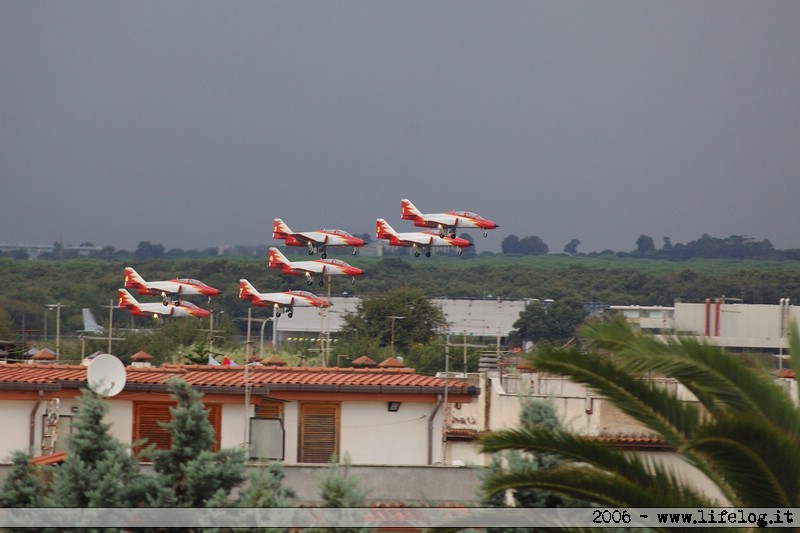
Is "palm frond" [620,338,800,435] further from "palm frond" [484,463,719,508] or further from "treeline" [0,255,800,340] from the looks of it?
"treeline" [0,255,800,340]

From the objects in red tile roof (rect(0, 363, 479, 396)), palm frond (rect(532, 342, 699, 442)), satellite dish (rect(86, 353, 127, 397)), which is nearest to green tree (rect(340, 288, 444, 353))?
red tile roof (rect(0, 363, 479, 396))

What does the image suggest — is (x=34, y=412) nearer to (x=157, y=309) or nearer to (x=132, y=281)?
(x=157, y=309)

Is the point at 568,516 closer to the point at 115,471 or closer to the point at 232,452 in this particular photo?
the point at 232,452

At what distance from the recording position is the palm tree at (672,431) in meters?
10.1

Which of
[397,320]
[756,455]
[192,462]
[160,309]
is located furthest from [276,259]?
[756,455]

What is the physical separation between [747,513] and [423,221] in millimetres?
73091

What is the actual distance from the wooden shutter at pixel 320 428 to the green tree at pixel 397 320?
249 ft

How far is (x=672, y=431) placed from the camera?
1086 centimetres

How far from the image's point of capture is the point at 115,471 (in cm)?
1148

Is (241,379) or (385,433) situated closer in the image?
(241,379)

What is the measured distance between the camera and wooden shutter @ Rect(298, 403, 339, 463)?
66.6ft

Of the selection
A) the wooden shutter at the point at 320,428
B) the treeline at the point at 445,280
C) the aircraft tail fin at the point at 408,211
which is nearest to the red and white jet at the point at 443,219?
the aircraft tail fin at the point at 408,211

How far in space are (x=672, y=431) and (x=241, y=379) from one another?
10533 millimetres

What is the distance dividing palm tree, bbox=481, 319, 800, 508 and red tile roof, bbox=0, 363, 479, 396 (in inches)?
366
